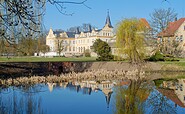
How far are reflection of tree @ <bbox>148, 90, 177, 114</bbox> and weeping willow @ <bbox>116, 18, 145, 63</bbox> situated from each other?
12.0 metres

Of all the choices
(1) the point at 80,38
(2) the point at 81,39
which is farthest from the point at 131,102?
(1) the point at 80,38

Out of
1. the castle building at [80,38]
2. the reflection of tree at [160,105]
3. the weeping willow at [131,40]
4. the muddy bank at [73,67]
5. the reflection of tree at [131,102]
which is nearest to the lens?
the reflection of tree at [131,102]

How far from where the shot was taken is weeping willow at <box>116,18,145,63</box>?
23.8m

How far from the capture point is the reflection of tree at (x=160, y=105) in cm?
890

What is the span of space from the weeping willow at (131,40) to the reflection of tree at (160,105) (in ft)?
39.3

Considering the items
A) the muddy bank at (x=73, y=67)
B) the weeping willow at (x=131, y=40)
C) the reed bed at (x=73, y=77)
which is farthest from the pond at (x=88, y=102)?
the weeping willow at (x=131, y=40)

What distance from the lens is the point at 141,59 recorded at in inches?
940

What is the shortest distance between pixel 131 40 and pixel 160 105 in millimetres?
14370

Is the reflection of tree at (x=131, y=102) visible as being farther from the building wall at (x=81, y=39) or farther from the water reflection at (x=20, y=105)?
the building wall at (x=81, y=39)

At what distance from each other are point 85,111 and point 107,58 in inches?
827

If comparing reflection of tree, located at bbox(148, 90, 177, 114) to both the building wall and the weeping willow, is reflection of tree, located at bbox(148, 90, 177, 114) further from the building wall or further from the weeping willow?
the building wall

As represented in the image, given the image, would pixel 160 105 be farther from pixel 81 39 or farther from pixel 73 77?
pixel 81 39

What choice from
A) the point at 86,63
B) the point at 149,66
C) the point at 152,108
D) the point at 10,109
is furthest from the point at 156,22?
the point at 10,109

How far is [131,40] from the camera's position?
2380 centimetres
